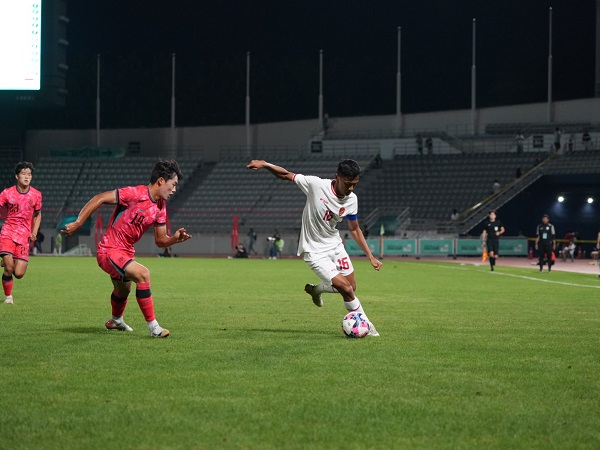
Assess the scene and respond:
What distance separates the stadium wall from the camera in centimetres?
6069

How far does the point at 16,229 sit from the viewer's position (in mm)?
16250

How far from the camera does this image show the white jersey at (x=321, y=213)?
38.0 feet

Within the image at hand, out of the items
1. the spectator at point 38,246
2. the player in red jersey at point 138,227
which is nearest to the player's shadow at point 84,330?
the player in red jersey at point 138,227

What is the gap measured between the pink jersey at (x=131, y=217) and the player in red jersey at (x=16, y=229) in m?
5.31

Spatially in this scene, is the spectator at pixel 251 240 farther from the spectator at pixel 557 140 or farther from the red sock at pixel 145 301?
the red sock at pixel 145 301

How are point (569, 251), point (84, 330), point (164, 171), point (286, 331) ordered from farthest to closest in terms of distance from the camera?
point (569, 251)
point (286, 331)
point (84, 330)
point (164, 171)

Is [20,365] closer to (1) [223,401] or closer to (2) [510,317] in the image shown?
(1) [223,401]

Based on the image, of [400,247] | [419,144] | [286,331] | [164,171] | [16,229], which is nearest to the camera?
[164,171]

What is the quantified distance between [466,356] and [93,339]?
412 centimetres

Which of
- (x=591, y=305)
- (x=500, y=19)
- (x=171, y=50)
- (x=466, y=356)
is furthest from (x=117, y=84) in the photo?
(x=466, y=356)

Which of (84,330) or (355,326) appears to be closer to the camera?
(355,326)

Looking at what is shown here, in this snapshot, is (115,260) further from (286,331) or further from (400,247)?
(400,247)

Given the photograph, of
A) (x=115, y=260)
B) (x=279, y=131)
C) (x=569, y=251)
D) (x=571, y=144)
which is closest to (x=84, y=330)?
(x=115, y=260)

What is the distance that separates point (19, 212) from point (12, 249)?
0.65 meters
